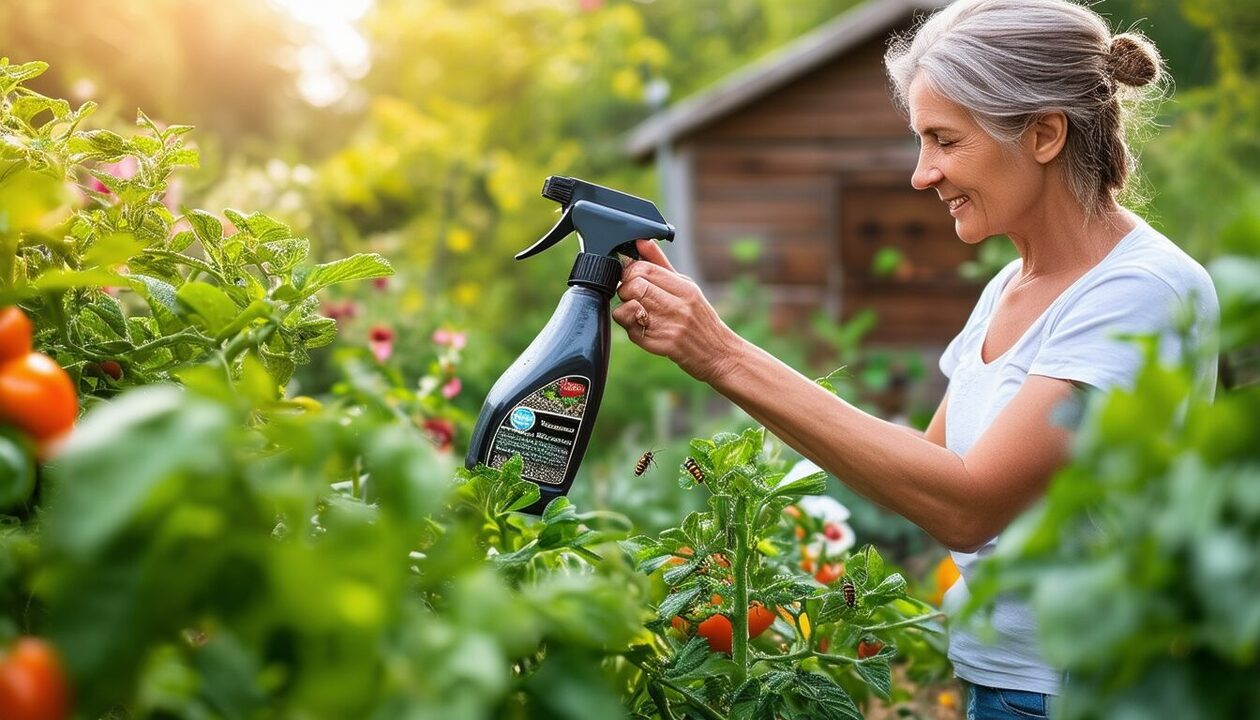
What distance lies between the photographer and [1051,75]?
1.47 meters

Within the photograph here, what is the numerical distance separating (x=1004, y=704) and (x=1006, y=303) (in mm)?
545

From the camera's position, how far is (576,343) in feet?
4.29

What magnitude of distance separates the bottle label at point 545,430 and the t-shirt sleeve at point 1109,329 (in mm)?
533

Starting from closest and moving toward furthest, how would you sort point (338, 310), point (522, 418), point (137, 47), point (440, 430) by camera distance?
point (522, 418) → point (440, 430) → point (338, 310) → point (137, 47)

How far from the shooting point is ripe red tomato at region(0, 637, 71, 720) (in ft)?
1.75

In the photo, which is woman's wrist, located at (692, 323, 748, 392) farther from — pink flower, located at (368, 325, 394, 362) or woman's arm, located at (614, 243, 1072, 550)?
pink flower, located at (368, 325, 394, 362)

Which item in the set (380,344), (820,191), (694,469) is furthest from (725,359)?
(820,191)

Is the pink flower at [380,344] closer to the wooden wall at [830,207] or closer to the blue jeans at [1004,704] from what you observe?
the blue jeans at [1004,704]

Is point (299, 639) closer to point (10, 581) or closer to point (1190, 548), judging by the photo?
point (10, 581)

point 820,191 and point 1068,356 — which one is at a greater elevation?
point 1068,356

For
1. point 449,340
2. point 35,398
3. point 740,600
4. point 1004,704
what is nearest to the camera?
point 35,398

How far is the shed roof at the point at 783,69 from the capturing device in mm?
8336

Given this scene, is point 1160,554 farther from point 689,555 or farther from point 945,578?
point 945,578

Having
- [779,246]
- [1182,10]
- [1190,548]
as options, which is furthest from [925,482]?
[779,246]
